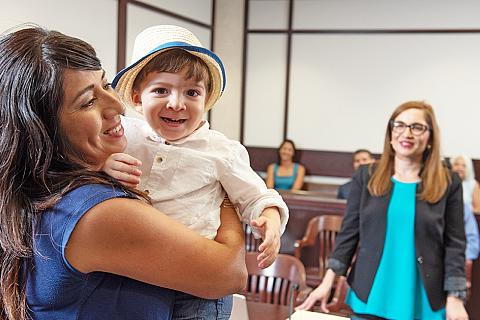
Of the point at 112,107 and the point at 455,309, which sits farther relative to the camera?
the point at 455,309

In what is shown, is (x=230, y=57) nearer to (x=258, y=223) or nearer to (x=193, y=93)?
(x=193, y=93)

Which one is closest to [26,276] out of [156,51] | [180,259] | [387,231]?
[180,259]

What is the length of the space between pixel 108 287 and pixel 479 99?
688 cm

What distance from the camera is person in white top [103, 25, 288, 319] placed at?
1271mm

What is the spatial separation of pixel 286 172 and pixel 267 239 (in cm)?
618

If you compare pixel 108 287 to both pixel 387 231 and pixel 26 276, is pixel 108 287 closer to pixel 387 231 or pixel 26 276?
pixel 26 276

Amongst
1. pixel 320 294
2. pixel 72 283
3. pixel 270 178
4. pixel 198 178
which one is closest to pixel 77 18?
pixel 270 178

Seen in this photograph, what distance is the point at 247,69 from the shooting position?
7.80 meters

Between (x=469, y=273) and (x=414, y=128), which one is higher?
(x=414, y=128)

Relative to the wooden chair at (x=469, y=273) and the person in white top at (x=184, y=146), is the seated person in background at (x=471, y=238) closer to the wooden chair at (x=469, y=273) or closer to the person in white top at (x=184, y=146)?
the wooden chair at (x=469, y=273)

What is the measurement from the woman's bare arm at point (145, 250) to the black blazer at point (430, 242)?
1352mm

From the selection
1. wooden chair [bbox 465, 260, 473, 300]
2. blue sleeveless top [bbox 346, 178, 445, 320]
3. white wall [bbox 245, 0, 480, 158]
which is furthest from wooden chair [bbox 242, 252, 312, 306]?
white wall [bbox 245, 0, 480, 158]

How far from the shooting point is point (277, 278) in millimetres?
2799

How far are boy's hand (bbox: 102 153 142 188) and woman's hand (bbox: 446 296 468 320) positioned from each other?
61.6 inches
